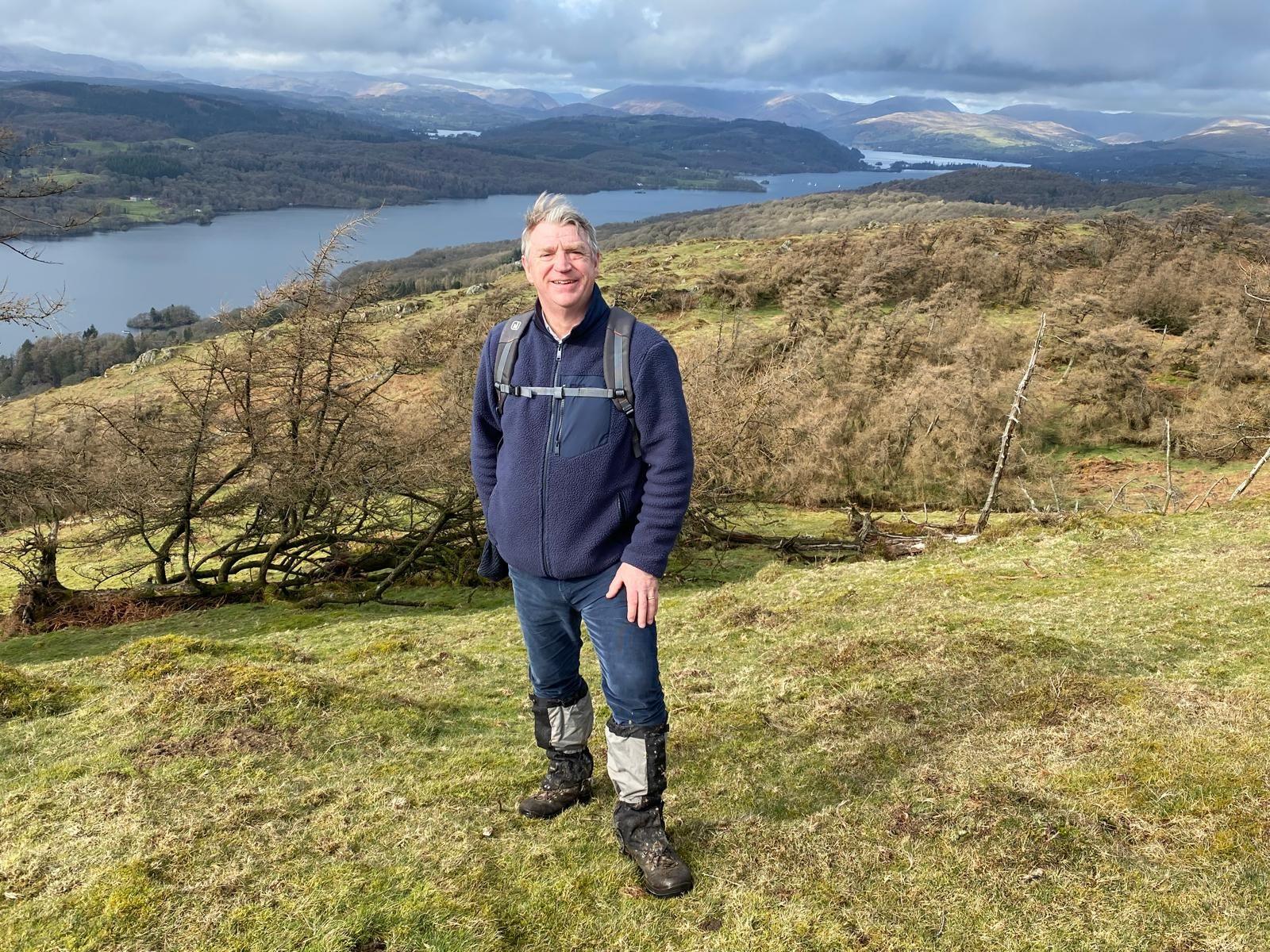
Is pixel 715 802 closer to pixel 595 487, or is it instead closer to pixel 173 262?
pixel 595 487

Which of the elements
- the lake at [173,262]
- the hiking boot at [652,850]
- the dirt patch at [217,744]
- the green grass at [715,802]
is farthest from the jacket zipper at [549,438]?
the lake at [173,262]

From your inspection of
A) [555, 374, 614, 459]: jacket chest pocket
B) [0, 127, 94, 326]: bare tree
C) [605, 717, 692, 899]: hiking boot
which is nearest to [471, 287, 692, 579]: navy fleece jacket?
[555, 374, 614, 459]: jacket chest pocket

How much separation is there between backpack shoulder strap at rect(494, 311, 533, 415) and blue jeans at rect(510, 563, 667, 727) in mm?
1083

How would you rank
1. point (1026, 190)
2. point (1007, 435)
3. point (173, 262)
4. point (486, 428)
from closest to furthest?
point (486, 428) → point (1007, 435) → point (173, 262) → point (1026, 190)

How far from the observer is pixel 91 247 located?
169625 millimetres

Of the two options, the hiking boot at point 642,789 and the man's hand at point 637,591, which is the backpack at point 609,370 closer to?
the man's hand at point 637,591

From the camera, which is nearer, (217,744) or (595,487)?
(595,487)

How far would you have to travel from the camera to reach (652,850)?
13.3 feet

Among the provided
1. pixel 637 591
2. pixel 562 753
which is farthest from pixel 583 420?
pixel 562 753

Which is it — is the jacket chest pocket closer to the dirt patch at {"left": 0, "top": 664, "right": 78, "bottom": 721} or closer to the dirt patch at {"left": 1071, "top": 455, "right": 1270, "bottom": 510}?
the dirt patch at {"left": 0, "top": 664, "right": 78, "bottom": 721}

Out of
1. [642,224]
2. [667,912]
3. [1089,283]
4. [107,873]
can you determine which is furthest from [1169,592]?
[642,224]

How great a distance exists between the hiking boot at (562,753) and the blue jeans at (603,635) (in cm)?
41

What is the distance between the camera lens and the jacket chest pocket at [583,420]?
3740mm

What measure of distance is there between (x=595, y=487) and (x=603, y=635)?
0.83m
